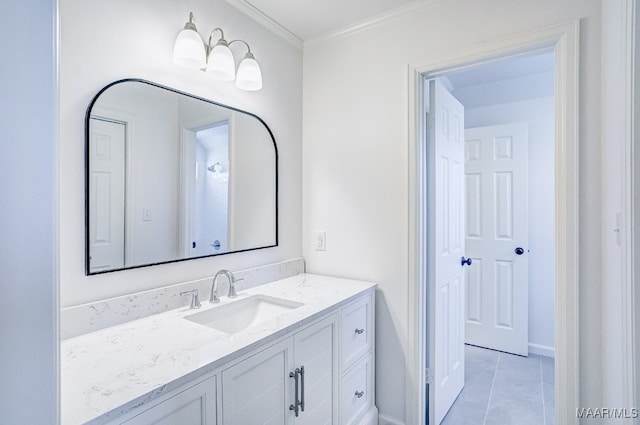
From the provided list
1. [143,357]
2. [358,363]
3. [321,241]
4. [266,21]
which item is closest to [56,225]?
[143,357]

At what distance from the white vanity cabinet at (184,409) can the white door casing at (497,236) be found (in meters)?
2.71

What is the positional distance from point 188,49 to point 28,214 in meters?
1.16

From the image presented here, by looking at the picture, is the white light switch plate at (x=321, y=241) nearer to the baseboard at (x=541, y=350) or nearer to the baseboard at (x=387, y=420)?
the baseboard at (x=387, y=420)

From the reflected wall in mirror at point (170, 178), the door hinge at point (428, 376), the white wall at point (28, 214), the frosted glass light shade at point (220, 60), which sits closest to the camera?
the white wall at point (28, 214)

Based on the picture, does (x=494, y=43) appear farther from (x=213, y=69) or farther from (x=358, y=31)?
(x=213, y=69)

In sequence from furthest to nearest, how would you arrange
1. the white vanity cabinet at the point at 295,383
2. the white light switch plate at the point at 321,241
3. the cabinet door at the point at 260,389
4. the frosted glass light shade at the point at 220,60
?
the white light switch plate at the point at 321,241 < the frosted glass light shade at the point at 220,60 < the cabinet door at the point at 260,389 < the white vanity cabinet at the point at 295,383

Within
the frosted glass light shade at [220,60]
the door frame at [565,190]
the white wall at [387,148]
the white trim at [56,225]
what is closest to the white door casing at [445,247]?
the white wall at [387,148]

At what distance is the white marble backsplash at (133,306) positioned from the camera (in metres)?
1.14

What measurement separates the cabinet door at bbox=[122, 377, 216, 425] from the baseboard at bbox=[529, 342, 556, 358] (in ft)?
9.75

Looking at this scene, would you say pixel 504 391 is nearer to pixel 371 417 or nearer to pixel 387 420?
pixel 387 420

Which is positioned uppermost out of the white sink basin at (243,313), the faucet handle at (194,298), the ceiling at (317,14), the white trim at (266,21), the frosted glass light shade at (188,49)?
the ceiling at (317,14)

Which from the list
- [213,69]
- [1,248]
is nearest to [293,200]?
[213,69]

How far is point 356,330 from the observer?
1717 millimetres

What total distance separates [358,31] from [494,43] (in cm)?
78
